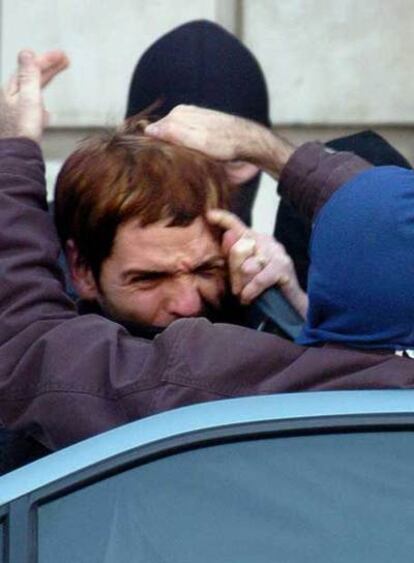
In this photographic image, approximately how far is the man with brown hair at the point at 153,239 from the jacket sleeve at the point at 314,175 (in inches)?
4.5

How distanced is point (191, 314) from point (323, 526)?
0.83 m

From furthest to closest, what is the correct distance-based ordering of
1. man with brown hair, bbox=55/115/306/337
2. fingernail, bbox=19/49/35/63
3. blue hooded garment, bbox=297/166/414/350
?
1. fingernail, bbox=19/49/35/63
2. man with brown hair, bbox=55/115/306/337
3. blue hooded garment, bbox=297/166/414/350

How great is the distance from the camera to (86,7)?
703cm

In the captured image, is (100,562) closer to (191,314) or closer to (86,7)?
(191,314)

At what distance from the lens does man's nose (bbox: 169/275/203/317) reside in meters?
3.26

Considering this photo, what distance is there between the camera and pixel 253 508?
2496mm

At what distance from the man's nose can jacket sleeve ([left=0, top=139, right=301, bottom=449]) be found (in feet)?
0.68

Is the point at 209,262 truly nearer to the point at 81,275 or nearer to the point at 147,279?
the point at 147,279

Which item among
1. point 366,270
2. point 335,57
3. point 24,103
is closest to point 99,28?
point 335,57

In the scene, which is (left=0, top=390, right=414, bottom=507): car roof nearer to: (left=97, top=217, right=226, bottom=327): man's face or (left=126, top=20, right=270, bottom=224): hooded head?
(left=97, top=217, right=226, bottom=327): man's face

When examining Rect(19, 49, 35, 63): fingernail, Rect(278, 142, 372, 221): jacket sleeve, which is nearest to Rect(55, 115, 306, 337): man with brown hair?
Rect(278, 142, 372, 221): jacket sleeve

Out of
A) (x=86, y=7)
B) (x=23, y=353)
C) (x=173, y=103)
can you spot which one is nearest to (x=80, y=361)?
(x=23, y=353)

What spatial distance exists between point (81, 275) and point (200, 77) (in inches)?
61.2

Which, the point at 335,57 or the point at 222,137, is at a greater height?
the point at 222,137
